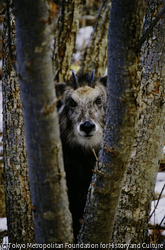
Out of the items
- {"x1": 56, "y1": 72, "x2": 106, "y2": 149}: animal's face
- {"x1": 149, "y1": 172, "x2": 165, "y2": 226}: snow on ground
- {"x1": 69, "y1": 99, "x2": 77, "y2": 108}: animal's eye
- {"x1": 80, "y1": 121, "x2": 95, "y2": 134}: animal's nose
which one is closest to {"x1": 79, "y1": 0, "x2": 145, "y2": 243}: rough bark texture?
{"x1": 80, "y1": 121, "x2": 95, "y2": 134}: animal's nose

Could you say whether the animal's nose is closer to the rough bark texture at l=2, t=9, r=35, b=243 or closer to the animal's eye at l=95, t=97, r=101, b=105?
the animal's eye at l=95, t=97, r=101, b=105

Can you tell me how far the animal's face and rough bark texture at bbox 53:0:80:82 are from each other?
1675 mm

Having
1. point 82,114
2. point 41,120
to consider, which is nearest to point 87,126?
point 82,114

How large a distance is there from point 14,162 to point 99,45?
3949mm

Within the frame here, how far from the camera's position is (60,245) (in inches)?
Answer: 70.4

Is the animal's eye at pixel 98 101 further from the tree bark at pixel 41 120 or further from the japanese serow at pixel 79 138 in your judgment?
the tree bark at pixel 41 120

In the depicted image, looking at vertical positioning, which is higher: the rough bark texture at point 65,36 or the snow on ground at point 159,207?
the rough bark texture at point 65,36

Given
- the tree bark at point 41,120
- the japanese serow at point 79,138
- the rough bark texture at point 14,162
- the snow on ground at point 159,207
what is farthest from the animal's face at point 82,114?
the tree bark at point 41,120

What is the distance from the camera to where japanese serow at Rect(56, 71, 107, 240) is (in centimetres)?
352

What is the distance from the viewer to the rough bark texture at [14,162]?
2844 mm

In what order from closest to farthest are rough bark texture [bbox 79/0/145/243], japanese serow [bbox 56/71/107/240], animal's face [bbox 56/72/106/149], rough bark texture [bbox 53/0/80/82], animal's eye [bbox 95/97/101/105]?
rough bark texture [bbox 79/0/145/243] → animal's face [bbox 56/72/106/149] → japanese serow [bbox 56/71/107/240] → animal's eye [bbox 95/97/101/105] → rough bark texture [bbox 53/0/80/82]

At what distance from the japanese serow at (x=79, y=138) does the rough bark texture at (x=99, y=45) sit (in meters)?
2.31

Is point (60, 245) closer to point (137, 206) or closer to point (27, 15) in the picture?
point (137, 206)

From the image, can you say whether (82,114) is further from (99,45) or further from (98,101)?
(99,45)
